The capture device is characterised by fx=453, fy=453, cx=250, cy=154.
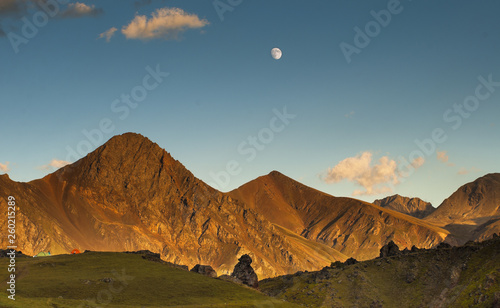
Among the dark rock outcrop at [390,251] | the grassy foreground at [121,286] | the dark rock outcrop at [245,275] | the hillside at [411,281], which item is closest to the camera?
the grassy foreground at [121,286]

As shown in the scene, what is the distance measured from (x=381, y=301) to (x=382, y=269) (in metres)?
22.5

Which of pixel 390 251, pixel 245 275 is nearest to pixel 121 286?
pixel 245 275

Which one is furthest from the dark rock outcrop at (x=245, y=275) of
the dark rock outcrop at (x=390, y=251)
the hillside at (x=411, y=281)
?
the dark rock outcrop at (x=390, y=251)

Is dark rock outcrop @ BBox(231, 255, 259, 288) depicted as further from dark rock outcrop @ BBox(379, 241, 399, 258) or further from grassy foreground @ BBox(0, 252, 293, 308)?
dark rock outcrop @ BBox(379, 241, 399, 258)

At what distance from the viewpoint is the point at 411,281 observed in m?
157

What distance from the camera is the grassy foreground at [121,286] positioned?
291ft

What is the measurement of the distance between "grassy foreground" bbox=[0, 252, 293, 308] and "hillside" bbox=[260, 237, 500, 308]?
57890 millimetres

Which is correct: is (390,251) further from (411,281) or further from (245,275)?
(245,275)

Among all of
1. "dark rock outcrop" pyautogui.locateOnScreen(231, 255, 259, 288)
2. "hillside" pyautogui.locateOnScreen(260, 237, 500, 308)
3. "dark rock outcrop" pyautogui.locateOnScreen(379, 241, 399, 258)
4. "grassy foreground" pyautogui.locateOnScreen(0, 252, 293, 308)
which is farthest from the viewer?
"dark rock outcrop" pyautogui.locateOnScreen(379, 241, 399, 258)

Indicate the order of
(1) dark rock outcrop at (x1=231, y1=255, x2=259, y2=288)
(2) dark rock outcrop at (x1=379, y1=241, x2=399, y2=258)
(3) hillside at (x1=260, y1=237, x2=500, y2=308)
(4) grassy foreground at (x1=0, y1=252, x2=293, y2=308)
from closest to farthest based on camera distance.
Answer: (4) grassy foreground at (x1=0, y1=252, x2=293, y2=308) → (3) hillside at (x1=260, y1=237, x2=500, y2=308) → (1) dark rock outcrop at (x1=231, y1=255, x2=259, y2=288) → (2) dark rock outcrop at (x1=379, y1=241, x2=399, y2=258)

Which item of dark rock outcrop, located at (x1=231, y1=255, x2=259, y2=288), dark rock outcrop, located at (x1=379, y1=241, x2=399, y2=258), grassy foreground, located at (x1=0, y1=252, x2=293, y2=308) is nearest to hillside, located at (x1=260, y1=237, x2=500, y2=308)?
dark rock outcrop, located at (x1=379, y1=241, x2=399, y2=258)

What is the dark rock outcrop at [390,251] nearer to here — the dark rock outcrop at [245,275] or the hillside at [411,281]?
the hillside at [411,281]

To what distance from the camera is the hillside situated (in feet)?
442

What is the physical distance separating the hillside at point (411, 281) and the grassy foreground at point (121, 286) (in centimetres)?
5789
